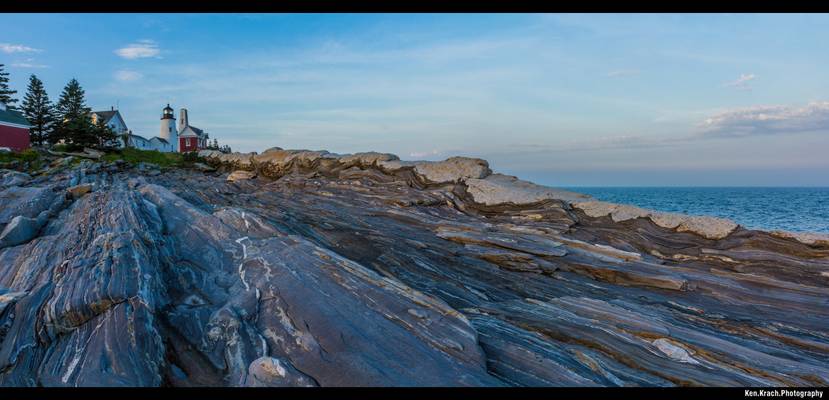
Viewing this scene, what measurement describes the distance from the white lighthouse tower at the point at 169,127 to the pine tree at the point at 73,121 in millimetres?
25422

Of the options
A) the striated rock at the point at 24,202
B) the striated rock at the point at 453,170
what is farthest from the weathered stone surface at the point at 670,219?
the striated rock at the point at 24,202

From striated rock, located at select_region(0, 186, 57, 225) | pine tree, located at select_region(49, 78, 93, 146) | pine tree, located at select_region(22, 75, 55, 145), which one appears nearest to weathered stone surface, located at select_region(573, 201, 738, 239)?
striated rock, located at select_region(0, 186, 57, 225)

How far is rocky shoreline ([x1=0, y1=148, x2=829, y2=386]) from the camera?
5910 mm

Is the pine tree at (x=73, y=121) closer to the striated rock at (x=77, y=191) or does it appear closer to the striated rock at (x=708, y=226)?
the striated rock at (x=77, y=191)

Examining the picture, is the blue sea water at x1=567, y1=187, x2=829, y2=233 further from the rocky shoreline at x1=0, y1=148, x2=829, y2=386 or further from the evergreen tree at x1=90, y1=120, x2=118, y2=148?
the evergreen tree at x1=90, y1=120, x2=118, y2=148

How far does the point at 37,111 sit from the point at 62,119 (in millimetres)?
3929

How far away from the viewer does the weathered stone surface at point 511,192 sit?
18.5 meters

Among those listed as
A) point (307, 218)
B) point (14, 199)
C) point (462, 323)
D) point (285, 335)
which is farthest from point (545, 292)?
point (14, 199)

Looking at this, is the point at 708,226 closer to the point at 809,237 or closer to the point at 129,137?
the point at 809,237

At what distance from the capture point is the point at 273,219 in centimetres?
1303

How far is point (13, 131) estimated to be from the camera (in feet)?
171

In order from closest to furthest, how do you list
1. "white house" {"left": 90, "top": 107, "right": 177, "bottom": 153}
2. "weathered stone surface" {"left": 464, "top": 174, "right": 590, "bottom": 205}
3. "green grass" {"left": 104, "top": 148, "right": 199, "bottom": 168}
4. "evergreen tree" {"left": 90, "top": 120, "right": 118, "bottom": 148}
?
"weathered stone surface" {"left": 464, "top": 174, "right": 590, "bottom": 205} → "green grass" {"left": 104, "top": 148, "right": 199, "bottom": 168} → "evergreen tree" {"left": 90, "top": 120, "right": 118, "bottom": 148} → "white house" {"left": 90, "top": 107, "right": 177, "bottom": 153}

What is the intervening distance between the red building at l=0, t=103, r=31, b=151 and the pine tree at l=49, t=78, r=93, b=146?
471cm
